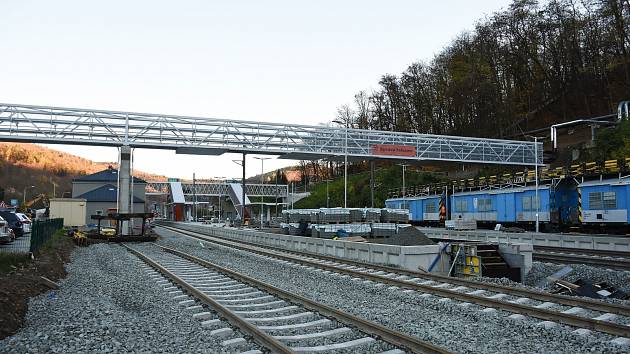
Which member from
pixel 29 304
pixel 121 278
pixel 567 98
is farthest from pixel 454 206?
pixel 29 304

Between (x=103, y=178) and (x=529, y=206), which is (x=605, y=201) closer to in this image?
(x=529, y=206)

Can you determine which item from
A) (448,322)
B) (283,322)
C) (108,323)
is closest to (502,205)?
(448,322)

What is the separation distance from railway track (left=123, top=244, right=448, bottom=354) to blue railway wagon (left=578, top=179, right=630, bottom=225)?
2312cm

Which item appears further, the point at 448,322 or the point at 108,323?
the point at 448,322

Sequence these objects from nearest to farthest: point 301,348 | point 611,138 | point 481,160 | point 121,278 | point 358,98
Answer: point 301,348 → point 121,278 → point 611,138 → point 481,160 → point 358,98

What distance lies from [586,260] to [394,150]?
2548 centimetres

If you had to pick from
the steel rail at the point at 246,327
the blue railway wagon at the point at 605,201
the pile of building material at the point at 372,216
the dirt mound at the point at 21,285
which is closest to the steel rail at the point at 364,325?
the steel rail at the point at 246,327

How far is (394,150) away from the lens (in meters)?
43.0

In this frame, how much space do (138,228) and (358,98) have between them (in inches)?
2038

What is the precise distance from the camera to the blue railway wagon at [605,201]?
27672mm

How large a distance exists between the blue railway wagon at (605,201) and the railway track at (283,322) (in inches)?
910

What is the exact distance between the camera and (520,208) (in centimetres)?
3666

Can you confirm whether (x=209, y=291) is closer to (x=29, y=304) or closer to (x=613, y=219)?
(x=29, y=304)

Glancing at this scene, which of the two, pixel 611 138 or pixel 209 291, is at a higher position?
pixel 611 138
